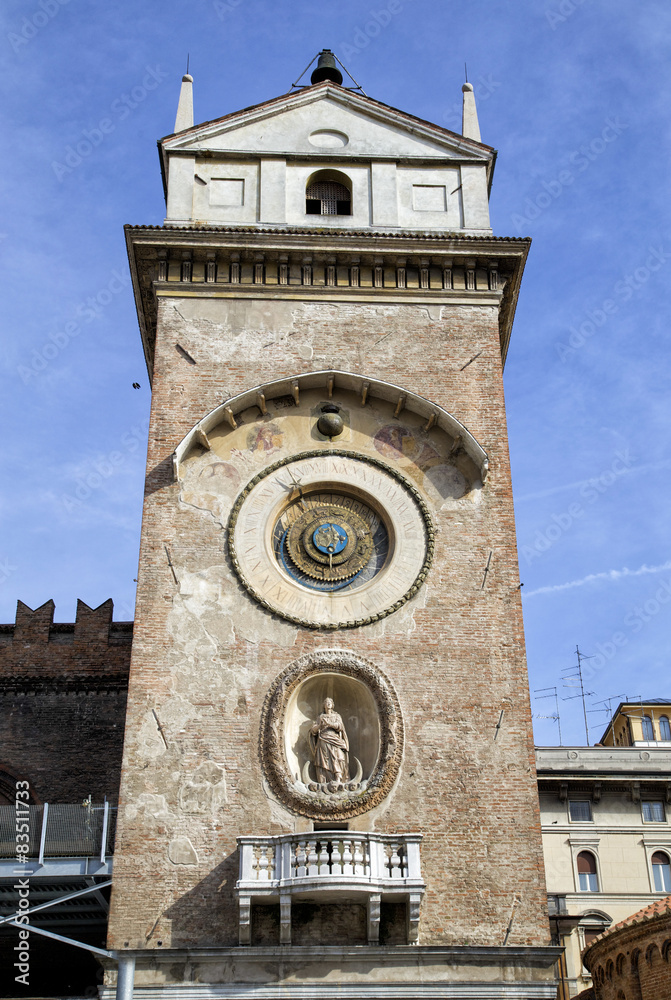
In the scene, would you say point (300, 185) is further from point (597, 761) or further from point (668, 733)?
point (668, 733)

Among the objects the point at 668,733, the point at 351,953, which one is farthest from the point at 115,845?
the point at 668,733

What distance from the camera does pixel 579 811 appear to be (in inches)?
1324

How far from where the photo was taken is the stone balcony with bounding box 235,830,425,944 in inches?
711

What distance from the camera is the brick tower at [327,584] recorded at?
18500mm

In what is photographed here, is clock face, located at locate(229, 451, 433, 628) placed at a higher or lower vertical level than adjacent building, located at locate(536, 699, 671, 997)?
higher

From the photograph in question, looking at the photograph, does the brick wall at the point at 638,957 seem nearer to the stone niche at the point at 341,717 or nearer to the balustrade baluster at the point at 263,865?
the stone niche at the point at 341,717

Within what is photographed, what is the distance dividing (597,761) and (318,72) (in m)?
21.4

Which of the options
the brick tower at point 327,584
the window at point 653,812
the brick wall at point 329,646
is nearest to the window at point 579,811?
the window at point 653,812

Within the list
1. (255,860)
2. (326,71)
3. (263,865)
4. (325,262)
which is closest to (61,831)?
(255,860)

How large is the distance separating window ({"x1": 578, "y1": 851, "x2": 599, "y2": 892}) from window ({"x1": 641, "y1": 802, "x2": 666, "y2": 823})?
1974 millimetres

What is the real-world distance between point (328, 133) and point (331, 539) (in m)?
10.2

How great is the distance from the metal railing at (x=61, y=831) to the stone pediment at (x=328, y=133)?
46.5ft

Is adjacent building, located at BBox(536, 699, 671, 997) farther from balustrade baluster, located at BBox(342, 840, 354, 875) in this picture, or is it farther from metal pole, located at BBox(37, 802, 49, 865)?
metal pole, located at BBox(37, 802, 49, 865)

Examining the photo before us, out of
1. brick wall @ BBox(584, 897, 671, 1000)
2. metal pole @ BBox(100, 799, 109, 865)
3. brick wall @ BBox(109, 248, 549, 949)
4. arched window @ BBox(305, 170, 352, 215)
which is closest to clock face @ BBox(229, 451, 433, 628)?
brick wall @ BBox(109, 248, 549, 949)
